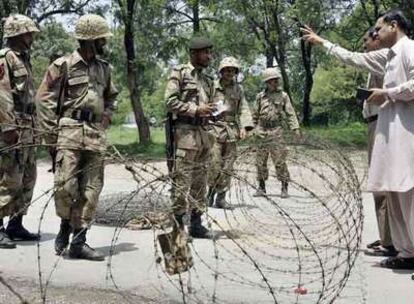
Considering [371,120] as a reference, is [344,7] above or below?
above

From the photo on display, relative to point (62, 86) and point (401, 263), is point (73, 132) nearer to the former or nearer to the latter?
point (62, 86)

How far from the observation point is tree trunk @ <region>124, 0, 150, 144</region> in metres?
21.9

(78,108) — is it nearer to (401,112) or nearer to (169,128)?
(169,128)

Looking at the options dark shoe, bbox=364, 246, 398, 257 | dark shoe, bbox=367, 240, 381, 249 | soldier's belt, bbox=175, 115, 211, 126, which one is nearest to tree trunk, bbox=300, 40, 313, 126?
soldier's belt, bbox=175, 115, 211, 126

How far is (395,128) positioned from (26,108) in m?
3.33

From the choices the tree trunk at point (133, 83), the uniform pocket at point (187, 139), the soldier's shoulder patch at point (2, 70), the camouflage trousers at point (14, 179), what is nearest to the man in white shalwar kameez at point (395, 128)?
the uniform pocket at point (187, 139)

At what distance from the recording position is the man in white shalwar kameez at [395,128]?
5203mm

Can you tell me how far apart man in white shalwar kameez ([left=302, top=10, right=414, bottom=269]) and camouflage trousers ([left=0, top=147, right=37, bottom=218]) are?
286 cm

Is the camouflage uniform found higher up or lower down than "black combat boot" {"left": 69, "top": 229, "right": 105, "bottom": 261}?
higher up

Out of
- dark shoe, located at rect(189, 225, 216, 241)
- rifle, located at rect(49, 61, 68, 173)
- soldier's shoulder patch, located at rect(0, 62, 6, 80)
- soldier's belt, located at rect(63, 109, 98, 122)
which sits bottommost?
dark shoe, located at rect(189, 225, 216, 241)

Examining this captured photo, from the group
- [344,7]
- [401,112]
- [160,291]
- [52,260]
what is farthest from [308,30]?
[344,7]

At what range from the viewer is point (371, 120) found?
6.13m

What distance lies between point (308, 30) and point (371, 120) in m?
1.16

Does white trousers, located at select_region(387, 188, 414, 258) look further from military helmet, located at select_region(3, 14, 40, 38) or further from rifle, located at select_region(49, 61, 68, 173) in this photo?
military helmet, located at select_region(3, 14, 40, 38)
